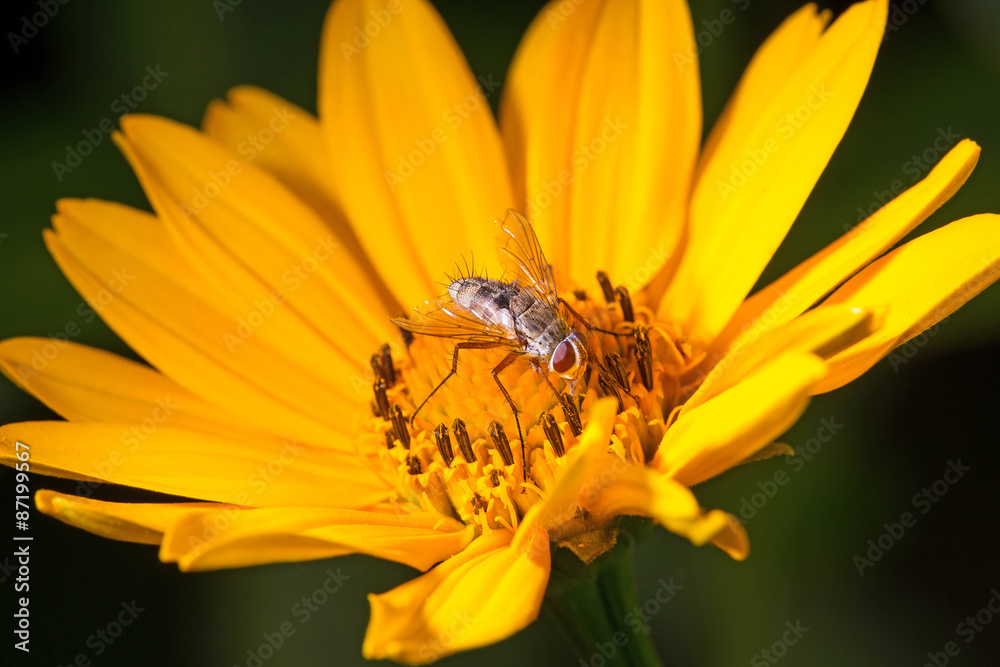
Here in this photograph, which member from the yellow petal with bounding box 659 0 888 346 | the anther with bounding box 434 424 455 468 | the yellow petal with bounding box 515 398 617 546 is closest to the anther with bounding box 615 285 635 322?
the yellow petal with bounding box 659 0 888 346

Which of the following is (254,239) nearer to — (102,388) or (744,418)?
(102,388)

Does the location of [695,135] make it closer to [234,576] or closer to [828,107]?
[828,107]

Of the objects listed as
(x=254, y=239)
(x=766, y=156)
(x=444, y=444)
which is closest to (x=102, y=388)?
(x=254, y=239)

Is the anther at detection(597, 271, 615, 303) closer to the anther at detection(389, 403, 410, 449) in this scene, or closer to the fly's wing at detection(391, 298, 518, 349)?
the fly's wing at detection(391, 298, 518, 349)

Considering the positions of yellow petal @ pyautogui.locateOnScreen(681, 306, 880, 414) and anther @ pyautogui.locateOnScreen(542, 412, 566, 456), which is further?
anther @ pyautogui.locateOnScreen(542, 412, 566, 456)

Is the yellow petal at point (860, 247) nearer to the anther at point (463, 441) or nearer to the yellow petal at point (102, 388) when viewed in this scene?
the anther at point (463, 441)

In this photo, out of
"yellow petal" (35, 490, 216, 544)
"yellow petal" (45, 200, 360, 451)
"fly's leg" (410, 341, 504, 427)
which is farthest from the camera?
"yellow petal" (45, 200, 360, 451)
